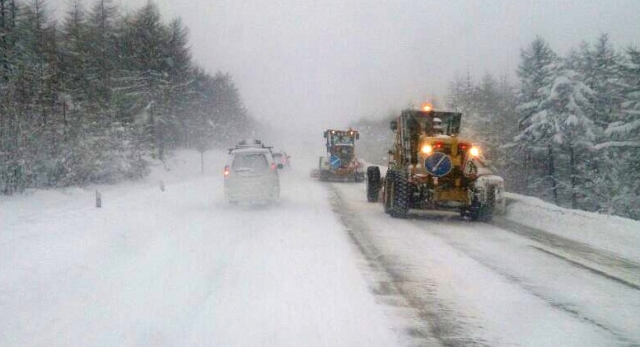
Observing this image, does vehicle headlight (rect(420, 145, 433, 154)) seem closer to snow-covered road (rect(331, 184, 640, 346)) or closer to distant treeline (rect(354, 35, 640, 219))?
snow-covered road (rect(331, 184, 640, 346))

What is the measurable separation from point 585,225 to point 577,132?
25293mm

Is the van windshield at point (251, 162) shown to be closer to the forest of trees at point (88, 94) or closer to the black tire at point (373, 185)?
the black tire at point (373, 185)

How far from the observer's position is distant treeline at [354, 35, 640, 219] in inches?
1205

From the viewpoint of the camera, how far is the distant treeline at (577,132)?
1205 inches

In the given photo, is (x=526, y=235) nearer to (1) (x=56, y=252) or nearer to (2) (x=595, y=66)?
(1) (x=56, y=252)

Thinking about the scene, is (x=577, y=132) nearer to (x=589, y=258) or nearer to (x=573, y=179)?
(x=573, y=179)

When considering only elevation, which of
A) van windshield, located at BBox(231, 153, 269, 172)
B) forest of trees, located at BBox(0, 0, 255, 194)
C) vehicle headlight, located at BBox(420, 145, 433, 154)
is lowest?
van windshield, located at BBox(231, 153, 269, 172)

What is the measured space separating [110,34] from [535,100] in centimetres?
3472

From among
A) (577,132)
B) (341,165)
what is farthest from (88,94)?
(577,132)

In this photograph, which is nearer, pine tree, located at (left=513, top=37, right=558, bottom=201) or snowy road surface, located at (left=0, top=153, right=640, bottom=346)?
snowy road surface, located at (left=0, top=153, right=640, bottom=346)

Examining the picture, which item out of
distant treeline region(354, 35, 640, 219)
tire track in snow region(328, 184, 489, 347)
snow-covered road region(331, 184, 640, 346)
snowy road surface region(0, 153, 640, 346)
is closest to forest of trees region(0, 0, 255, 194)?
snowy road surface region(0, 153, 640, 346)

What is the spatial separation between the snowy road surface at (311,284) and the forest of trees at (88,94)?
846 cm

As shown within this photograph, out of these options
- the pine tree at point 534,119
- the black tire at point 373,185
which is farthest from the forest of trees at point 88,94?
the pine tree at point 534,119

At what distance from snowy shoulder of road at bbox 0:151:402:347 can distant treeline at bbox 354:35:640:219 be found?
24282mm
